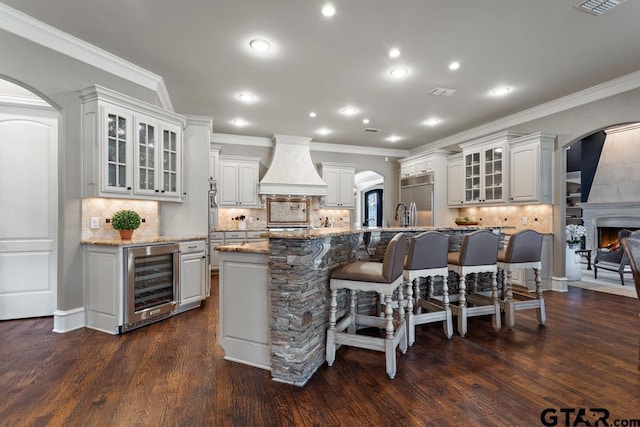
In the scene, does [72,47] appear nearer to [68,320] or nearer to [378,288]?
[68,320]

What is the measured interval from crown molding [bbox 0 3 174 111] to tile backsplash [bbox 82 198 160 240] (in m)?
1.51

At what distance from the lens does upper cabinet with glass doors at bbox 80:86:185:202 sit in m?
3.33

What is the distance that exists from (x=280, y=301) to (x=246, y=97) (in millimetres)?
3664

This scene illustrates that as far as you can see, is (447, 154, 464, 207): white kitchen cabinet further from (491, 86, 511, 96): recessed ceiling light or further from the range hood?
the range hood

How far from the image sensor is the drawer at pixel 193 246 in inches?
150

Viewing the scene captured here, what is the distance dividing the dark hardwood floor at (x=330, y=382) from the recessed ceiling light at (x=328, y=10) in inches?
119

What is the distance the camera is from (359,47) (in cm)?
341

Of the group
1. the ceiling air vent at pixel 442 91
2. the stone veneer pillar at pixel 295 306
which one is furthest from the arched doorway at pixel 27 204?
the ceiling air vent at pixel 442 91

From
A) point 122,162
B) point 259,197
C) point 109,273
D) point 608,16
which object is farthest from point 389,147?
point 109,273

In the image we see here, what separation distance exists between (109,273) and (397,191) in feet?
23.0

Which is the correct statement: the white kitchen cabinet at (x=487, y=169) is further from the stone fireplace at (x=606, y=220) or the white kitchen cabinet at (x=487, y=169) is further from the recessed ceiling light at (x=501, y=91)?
the stone fireplace at (x=606, y=220)

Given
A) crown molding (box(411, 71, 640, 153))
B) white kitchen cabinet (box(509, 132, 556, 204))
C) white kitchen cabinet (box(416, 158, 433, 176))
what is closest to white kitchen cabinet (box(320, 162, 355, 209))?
white kitchen cabinet (box(416, 158, 433, 176))

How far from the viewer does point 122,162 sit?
3.53 meters

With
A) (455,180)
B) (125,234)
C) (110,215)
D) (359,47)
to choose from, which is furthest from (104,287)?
(455,180)
